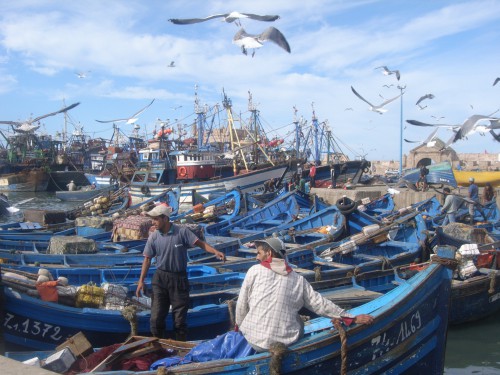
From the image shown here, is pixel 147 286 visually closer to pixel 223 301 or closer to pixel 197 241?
pixel 223 301

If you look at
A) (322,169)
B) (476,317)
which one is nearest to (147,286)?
(476,317)

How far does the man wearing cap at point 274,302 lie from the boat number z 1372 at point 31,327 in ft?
10.2

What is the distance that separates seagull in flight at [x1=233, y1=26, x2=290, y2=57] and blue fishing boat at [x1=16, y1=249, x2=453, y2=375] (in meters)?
8.70

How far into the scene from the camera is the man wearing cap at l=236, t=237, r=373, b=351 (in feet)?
12.8

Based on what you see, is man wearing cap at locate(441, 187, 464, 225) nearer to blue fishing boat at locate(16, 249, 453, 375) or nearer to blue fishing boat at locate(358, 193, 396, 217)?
blue fishing boat at locate(358, 193, 396, 217)

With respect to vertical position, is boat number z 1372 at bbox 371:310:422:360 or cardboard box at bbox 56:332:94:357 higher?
boat number z 1372 at bbox 371:310:422:360

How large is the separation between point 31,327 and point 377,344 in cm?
400

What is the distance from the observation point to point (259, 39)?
12781 mm

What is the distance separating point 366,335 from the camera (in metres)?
4.27

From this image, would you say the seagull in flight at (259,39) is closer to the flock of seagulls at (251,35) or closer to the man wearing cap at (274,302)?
the flock of seagulls at (251,35)

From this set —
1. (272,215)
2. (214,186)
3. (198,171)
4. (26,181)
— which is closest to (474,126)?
(272,215)

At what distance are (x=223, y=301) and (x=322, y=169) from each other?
2554 centimetres

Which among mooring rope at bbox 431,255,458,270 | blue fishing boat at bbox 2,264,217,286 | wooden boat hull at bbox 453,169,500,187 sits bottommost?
blue fishing boat at bbox 2,264,217,286

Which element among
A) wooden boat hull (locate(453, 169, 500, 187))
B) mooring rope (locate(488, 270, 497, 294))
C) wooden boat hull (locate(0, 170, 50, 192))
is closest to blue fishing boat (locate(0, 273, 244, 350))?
mooring rope (locate(488, 270, 497, 294))
